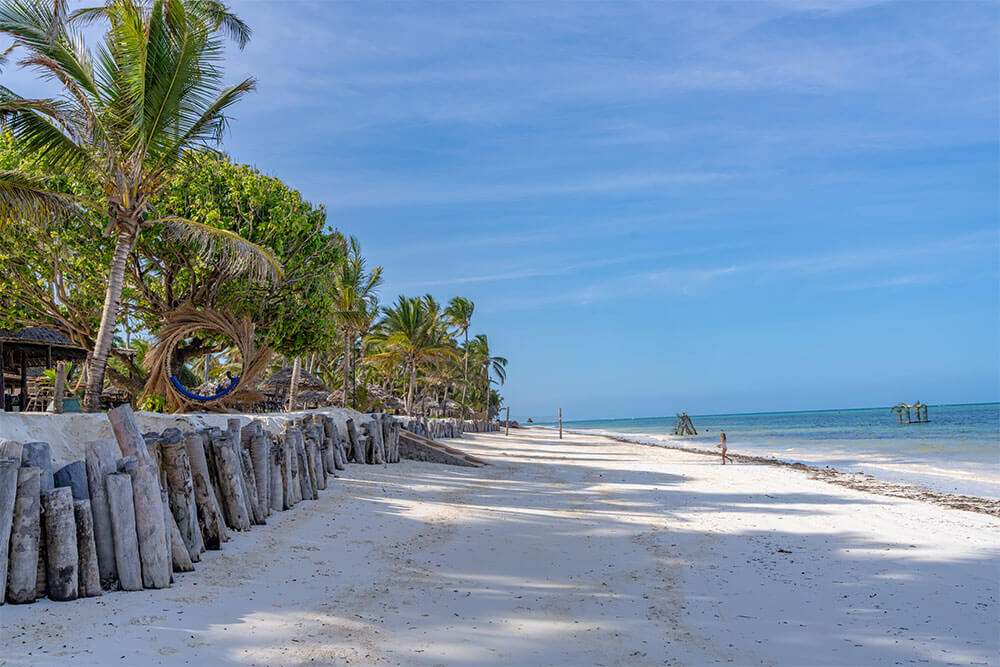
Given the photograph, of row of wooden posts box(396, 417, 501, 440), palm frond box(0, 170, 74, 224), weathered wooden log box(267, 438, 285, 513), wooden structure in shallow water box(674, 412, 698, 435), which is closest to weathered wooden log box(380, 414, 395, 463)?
weathered wooden log box(267, 438, 285, 513)

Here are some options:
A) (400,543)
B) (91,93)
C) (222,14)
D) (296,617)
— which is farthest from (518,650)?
(222,14)

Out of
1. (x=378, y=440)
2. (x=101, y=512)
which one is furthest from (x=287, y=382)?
(x=101, y=512)

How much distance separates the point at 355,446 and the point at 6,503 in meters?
10.6

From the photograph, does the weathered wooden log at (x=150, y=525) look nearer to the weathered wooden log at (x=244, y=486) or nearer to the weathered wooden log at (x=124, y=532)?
the weathered wooden log at (x=124, y=532)

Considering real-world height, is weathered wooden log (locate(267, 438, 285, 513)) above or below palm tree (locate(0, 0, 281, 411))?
below

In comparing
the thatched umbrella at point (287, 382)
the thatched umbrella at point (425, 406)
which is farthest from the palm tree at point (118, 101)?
the thatched umbrella at point (425, 406)

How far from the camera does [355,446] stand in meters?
15.2

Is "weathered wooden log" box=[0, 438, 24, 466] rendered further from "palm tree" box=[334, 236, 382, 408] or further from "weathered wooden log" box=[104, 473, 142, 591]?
"palm tree" box=[334, 236, 382, 408]

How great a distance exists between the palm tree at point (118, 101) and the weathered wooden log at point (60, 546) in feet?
24.7

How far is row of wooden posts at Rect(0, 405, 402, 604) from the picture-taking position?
188 inches

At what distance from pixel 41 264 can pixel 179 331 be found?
385 cm

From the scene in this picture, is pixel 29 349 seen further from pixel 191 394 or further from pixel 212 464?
pixel 212 464

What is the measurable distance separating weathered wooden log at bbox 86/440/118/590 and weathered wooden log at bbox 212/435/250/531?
6.48ft

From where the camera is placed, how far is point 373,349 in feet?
160
